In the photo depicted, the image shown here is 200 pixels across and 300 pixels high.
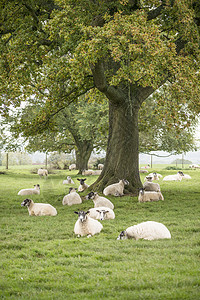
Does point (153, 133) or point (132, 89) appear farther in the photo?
point (153, 133)

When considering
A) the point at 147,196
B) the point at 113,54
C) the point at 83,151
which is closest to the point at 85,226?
the point at 147,196

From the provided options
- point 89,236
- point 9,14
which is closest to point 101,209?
point 89,236

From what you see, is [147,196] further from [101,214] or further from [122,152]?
[101,214]

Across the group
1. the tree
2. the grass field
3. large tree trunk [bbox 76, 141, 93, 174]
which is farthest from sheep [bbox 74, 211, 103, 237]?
large tree trunk [bbox 76, 141, 93, 174]

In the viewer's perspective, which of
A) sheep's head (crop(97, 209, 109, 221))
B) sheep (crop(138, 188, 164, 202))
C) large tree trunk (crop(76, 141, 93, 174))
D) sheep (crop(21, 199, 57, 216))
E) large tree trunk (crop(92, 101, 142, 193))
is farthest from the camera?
large tree trunk (crop(76, 141, 93, 174))

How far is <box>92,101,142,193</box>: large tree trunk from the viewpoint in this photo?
57.0ft

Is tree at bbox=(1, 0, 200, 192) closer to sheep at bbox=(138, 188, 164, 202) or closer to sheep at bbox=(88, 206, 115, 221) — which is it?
sheep at bbox=(138, 188, 164, 202)

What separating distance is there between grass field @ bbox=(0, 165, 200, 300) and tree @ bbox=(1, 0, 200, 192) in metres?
5.88

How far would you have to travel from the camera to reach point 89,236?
9.08 m

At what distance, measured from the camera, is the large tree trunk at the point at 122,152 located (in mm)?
17359

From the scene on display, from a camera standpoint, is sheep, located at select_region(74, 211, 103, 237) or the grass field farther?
sheep, located at select_region(74, 211, 103, 237)

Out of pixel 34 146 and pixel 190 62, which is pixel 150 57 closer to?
pixel 190 62

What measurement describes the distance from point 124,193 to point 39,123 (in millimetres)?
5996

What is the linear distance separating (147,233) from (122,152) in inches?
360
